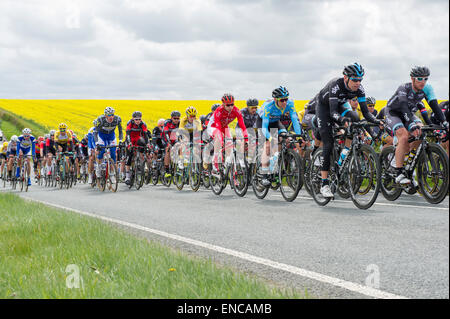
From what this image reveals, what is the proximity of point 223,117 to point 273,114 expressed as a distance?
5.14 ft

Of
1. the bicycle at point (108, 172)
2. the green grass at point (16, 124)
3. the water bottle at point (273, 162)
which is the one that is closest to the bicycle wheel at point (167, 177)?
the bicycle at point (108, 172)

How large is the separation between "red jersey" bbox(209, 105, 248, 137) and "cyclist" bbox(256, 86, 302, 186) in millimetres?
1053

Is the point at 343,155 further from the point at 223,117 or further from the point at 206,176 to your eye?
the point at 206,176

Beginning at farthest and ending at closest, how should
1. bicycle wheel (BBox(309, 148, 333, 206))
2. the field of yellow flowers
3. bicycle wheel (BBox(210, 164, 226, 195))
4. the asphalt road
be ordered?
the field of yellow flowers < bicycle wheel (BBox(210, 164, 226, 195)) < bicycle wheel (BBox(309, 148, 333, 206)) < the asphalt road

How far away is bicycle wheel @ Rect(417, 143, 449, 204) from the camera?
6.98 metres

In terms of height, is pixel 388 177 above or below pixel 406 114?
below

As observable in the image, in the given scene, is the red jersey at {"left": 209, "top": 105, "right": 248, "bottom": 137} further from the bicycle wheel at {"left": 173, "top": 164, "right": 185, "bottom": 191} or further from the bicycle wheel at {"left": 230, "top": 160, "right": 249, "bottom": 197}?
the bicycle wheel at {"left": 173, "top": 164, "right": 185, "bottom": 191}

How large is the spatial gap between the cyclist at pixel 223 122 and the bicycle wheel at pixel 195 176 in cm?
160

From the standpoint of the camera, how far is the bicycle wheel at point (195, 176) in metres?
13.3

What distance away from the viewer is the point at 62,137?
60.6 ft

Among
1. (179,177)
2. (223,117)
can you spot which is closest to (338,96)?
(223,117)

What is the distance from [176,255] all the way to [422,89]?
501cm

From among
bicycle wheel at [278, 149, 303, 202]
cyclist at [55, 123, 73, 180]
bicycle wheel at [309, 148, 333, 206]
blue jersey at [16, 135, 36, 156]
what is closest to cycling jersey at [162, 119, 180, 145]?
cyclist at [55, 123, 73, 180]

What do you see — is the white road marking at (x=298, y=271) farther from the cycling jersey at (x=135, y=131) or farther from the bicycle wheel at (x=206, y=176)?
the cycling jersey at (x=135, y=131)
